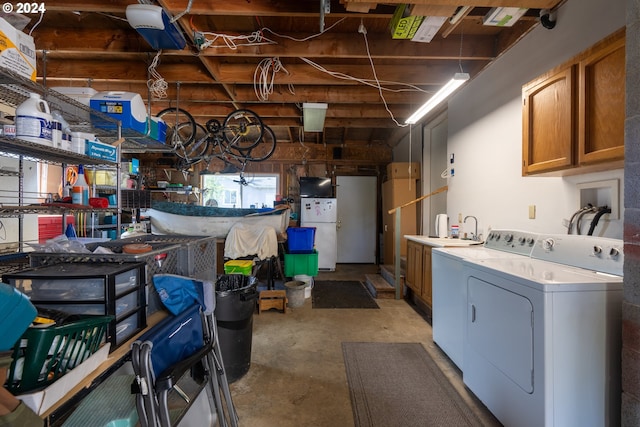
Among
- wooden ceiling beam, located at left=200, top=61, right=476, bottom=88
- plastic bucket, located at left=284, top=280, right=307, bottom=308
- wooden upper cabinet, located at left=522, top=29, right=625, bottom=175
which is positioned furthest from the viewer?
plastic bucket, located at left=284, top=280, right=307, bottom=308

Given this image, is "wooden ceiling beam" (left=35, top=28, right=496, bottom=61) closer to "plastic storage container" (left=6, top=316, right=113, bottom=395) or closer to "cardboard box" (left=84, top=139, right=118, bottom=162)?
"cardboard box" (left=84, top=139, right=118, bottom=162)

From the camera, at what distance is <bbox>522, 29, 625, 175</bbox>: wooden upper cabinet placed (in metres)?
1.41

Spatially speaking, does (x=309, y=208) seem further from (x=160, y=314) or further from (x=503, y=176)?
(x=160, y=314)

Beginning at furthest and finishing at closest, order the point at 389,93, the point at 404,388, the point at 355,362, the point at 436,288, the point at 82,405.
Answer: the point at 389,93
the point at 436,288
the point at 355,362
the point at 404,388
the point at 82,405

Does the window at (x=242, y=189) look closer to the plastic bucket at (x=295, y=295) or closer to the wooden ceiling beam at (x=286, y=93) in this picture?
the wooden ceiling beam at (x=286, y=93)

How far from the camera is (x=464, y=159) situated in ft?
10.8

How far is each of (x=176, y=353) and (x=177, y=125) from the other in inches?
119

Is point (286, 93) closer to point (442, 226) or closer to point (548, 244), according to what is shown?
point (442, 226)

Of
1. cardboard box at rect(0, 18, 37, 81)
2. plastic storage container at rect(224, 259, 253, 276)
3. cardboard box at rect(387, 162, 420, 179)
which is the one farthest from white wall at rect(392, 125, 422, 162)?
cardboard box at rect(0, 18, 37, 81)

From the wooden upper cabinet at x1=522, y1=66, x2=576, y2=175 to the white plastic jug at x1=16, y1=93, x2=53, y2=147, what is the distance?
2.86m

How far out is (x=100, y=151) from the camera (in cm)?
A: 189

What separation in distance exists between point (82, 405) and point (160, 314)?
1.32 ft

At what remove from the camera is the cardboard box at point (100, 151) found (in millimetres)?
1803

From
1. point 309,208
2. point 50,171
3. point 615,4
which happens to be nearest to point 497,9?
point 615,4
